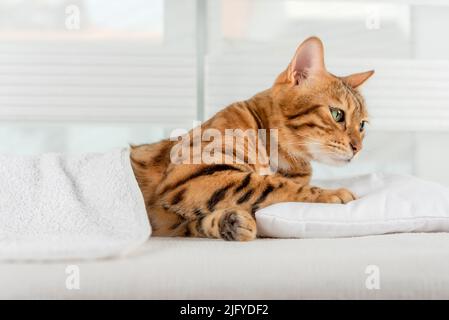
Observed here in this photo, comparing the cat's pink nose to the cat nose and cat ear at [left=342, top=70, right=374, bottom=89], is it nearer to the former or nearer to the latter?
the cat nose

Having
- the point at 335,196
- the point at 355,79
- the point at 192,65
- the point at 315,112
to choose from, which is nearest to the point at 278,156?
the point at 315,112

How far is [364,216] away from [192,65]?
46.0 inches

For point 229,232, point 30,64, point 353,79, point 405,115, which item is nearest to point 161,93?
point 30,64

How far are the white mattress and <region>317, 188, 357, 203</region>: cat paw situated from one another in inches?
10.9

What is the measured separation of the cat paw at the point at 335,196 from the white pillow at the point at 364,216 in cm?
3

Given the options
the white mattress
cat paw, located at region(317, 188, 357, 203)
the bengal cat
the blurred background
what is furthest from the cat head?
the blurred background

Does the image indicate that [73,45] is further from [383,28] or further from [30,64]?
[383,28]

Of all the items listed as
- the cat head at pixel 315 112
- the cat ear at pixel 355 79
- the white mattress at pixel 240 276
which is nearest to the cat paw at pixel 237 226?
the white mattress at pixel 240 276

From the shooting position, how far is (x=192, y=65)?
87.1 inches

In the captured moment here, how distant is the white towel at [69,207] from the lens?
3.26 feet

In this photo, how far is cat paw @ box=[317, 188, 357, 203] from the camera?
1.29m
